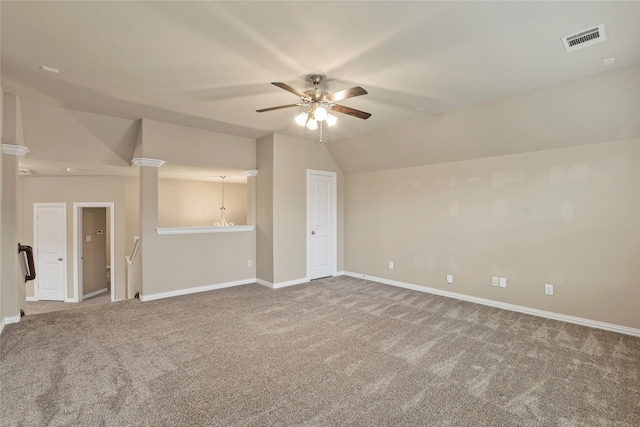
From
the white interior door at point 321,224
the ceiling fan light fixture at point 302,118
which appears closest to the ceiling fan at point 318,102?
the ceiling fan light fixture at point 302,118

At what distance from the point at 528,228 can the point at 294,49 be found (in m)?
3.76

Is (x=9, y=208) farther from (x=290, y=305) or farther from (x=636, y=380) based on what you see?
(x=636, y=380)

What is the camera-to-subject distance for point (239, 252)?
5.53 m

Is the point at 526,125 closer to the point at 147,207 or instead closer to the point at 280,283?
the point at 280,283

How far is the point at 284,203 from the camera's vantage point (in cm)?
546

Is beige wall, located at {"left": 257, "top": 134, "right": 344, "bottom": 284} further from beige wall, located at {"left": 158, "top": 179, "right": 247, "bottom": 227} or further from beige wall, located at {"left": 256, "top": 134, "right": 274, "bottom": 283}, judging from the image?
beige wall, located at {"left": 158, "top": 179, "right": 247, "bottom": 227}

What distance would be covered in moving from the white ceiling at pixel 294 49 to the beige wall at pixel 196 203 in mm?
4210

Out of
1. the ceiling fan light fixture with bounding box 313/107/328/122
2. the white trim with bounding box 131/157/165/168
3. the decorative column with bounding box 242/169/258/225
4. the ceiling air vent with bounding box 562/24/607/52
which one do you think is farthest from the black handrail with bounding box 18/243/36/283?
the ceiling air vent with bounding box 562/24/607/52

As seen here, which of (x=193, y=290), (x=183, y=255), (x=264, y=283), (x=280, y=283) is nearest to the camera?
(x=183, y=255)

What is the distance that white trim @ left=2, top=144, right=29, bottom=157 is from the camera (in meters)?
3.57

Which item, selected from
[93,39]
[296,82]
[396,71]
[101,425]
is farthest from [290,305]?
[93,39]

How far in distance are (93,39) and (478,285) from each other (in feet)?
17.6

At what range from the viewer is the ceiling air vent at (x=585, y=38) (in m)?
2.27

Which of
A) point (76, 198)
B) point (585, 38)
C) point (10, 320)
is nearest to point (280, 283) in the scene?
point (10, 320)
